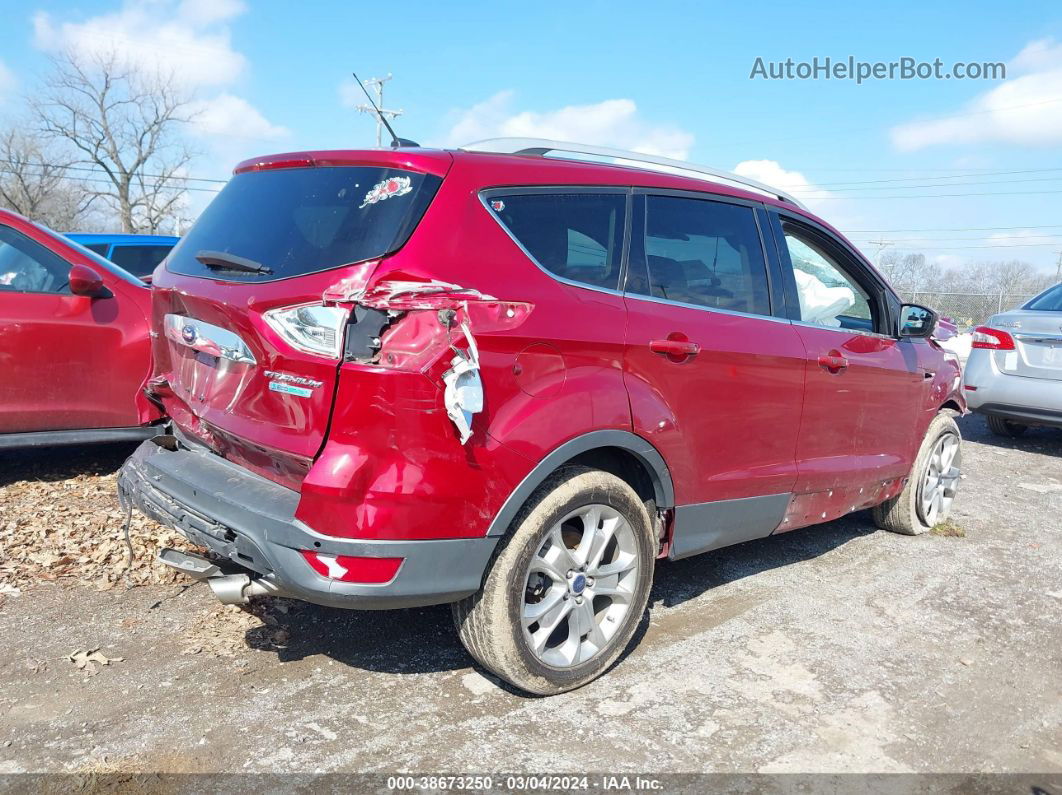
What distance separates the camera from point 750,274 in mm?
3797

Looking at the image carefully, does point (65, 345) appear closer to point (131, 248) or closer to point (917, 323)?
point (917, 323)

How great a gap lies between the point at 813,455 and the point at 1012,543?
2079mm

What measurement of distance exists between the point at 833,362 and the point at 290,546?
2.78m

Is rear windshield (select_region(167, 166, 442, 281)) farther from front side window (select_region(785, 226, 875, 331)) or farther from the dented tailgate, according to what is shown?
front side window (select_region(785, 226, 875, 331))

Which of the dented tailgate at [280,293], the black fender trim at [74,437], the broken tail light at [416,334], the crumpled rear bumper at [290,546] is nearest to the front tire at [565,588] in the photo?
the crumpled rear bumper at [290,546]

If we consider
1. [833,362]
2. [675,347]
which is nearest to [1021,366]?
[833,362]

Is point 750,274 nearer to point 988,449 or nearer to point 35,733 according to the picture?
point 35,733

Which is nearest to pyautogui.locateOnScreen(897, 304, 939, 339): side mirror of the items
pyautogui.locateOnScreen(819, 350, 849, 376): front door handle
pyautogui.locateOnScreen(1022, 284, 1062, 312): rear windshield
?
pyautogui.locateOnScreen(819, 350, 849, 376): front door handle

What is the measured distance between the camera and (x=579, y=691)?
3.11 m

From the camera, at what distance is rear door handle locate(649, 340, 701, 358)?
10.3 ft

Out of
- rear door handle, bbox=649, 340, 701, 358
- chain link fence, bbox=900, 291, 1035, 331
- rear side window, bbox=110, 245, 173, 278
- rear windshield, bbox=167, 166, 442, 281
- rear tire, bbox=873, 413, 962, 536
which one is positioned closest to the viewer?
rear windshield, bbox=167, 166, 442, 281

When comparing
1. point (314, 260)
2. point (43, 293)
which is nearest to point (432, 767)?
point (314, 260)

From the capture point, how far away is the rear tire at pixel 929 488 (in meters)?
5.09

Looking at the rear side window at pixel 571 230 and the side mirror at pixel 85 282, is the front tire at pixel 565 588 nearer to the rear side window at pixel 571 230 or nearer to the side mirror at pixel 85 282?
the rear side window at pixel 571 230
